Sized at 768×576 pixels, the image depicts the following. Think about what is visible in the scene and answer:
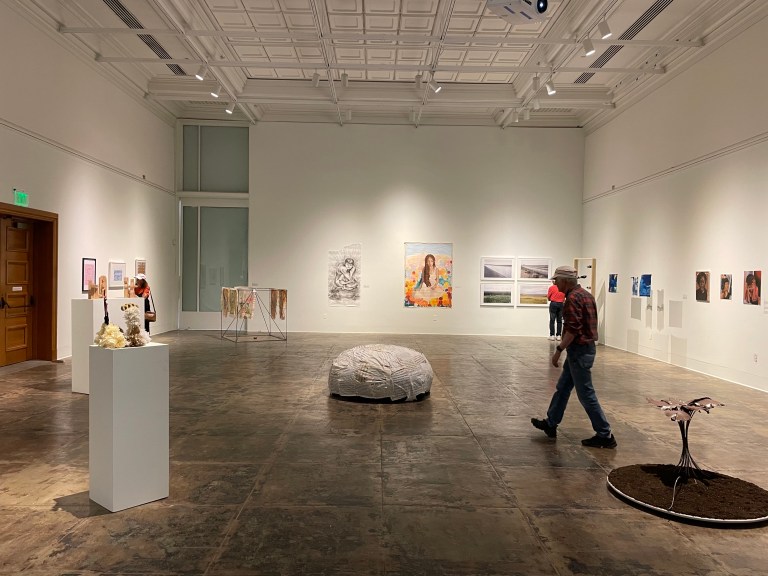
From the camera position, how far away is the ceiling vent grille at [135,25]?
11.4 metres

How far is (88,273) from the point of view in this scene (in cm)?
1270

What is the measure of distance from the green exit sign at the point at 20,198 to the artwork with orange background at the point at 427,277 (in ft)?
37.4

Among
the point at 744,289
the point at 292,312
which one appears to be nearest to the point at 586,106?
the point at 744,289

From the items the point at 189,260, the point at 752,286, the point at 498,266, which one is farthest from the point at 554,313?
the point at 189,260

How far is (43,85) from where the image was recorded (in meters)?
10.9

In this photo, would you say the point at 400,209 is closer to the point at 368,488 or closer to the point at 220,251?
the point at 220,251

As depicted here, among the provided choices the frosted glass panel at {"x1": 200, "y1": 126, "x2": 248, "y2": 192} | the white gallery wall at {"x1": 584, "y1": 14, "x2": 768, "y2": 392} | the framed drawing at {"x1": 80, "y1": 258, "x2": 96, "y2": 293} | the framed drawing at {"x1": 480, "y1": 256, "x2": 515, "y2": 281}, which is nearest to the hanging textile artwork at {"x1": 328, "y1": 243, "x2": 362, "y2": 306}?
the frosted glass panel at {"x1": 200, "y1": 126, "x2": 248, "y2": 192}

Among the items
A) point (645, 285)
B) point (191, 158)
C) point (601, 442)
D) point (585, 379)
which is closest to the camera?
point (585, 379)

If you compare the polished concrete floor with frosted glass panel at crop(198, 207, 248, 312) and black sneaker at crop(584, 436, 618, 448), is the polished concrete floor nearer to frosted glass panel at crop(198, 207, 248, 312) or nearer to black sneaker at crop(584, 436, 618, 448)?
black sneaker at crop(584, 436, 618, 448)

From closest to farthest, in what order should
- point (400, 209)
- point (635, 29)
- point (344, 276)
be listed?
point (635, 29), point (344, 276), point (400, 209)

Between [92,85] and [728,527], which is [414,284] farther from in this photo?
[728,527]

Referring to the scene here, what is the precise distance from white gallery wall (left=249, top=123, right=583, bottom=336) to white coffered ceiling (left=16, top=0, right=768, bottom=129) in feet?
2.46

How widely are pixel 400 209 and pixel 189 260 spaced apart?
7.68m

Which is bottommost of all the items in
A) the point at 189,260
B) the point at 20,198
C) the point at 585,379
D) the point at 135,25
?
the point at 585,379
